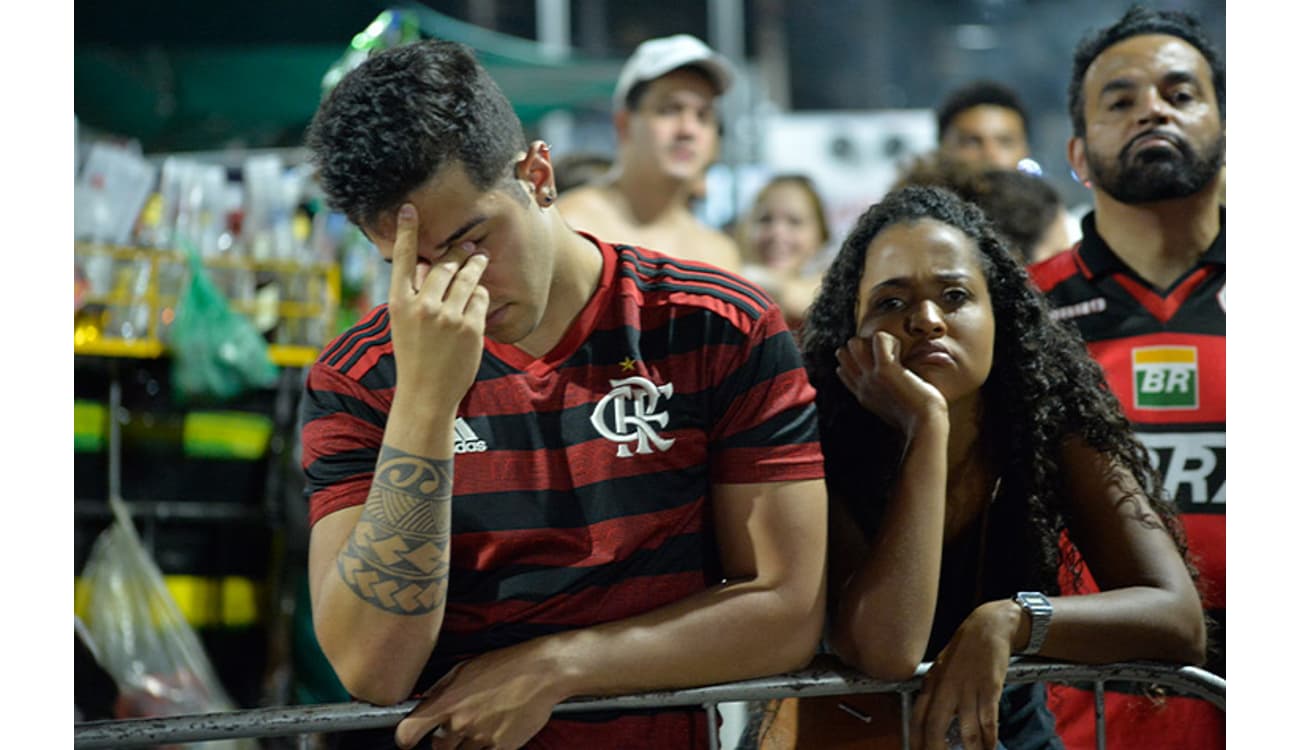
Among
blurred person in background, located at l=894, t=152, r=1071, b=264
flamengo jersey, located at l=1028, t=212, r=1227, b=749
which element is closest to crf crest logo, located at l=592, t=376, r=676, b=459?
flamengo jersey, located at l=1028, t=212, r=1227, b=749

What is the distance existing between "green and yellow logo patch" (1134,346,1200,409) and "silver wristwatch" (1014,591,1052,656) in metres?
0.79

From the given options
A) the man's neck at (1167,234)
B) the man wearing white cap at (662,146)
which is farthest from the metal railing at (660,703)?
the man wearing white cap at (662,146)

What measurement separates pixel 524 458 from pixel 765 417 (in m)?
0.33

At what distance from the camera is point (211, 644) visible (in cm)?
426

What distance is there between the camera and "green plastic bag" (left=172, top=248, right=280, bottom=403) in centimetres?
416

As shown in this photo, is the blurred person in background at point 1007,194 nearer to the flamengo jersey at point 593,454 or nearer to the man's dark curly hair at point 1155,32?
the man's dark curly hair at point 1155,32

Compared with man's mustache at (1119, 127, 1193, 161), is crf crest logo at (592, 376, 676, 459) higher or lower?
lower

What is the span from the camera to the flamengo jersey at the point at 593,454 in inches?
73.0

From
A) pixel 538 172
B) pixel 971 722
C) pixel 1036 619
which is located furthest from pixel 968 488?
pixel 538 172

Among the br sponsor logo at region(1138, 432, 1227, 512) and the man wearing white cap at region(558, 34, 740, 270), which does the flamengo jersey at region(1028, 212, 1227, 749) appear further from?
the man wearing white cap at region(558, 34, 740, 270)

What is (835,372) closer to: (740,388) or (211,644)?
(740,388)

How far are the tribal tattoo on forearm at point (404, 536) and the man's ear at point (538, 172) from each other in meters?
0.42
